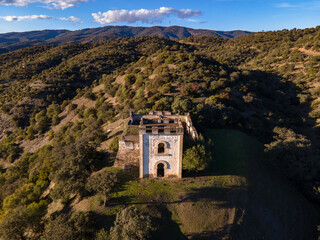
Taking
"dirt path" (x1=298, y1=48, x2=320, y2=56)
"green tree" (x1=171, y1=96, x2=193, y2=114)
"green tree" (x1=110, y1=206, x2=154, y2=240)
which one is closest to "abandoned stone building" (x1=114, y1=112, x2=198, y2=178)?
"green tree" (x1=110, y1=206, x2=154, y2=240)

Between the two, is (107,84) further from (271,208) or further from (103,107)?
(271,208)

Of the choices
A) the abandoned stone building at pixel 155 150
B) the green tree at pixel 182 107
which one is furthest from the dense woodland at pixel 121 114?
the abandoned stone building at pixel 155 150

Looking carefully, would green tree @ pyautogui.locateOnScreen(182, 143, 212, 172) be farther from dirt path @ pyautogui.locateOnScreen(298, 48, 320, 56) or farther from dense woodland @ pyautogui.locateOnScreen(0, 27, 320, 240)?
dirt path @ pyautogui.locateOnScreen(298, 48, 320, 56)

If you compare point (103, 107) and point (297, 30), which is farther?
point (297, 30)

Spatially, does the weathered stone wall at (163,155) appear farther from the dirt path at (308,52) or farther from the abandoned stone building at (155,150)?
the dirt path at (308,52)

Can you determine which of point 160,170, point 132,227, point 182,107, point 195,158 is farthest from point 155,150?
point 182,107

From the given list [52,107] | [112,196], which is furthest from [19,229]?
[52,107]
